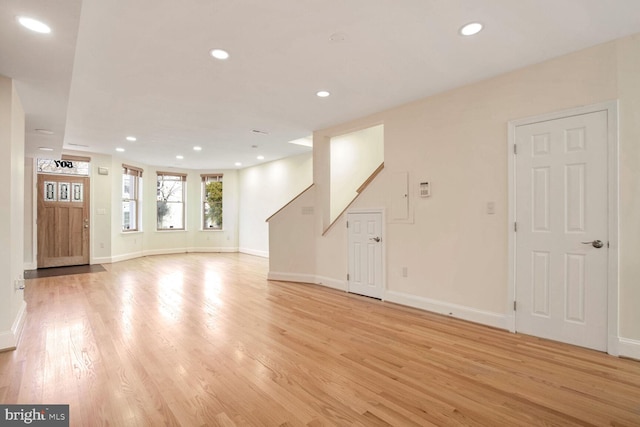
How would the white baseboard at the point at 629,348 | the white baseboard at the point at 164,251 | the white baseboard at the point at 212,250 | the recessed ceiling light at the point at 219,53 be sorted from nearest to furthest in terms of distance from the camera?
the white baseboard at the point at 629,348 → the recessed ceiling light at the point at 219,53 → the white baseboard at the point at 164,251 → the white baseboard at the point at 212,250

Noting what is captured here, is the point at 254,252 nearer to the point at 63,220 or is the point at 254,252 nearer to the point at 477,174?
the point at 63,220

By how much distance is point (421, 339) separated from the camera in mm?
2963

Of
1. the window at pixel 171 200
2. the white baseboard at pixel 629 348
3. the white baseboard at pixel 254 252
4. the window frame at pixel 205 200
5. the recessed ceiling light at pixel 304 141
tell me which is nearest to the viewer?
the white baseboard at pixel 629 348

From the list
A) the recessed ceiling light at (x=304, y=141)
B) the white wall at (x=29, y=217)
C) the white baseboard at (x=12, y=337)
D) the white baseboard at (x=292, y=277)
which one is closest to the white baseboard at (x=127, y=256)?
the white wall at (x=29, y=217)

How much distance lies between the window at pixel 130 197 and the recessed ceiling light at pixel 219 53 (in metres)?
6.91

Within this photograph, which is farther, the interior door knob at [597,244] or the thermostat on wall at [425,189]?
the thermostat on wall at [425,189]

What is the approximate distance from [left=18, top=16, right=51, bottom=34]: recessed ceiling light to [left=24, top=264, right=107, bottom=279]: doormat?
Result: 574cm

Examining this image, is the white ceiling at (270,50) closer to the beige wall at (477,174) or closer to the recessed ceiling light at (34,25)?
the recessed ceiling light at (34,25)

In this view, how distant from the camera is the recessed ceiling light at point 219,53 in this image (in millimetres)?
2815

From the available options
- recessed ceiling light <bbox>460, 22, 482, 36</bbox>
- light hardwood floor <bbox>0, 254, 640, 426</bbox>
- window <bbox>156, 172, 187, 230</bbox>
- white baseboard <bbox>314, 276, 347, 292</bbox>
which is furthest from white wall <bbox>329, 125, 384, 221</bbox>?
window <bbox>156, 172, 187, 230</bbox>

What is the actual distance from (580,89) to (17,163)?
5777mm

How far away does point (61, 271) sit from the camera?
6.55 m
